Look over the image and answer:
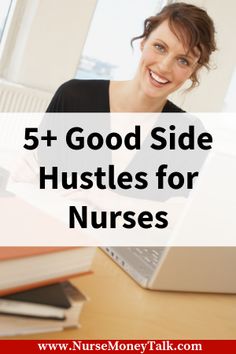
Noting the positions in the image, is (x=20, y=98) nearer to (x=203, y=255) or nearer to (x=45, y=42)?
(x=45, y=42)

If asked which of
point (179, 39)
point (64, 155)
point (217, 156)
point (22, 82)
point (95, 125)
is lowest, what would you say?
point (217, 156)

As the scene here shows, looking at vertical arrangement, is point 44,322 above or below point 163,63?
below

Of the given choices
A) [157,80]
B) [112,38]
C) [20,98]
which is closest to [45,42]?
[20,98]

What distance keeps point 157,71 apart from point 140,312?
108cm

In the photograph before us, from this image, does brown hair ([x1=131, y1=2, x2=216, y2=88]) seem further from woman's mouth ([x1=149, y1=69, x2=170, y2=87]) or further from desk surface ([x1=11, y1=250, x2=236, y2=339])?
desk surface ([x1=11, y1=250, x2=236, y2=339])

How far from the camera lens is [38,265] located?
0.54 metres

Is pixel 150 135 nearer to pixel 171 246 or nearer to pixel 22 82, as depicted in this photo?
pixel 171 246

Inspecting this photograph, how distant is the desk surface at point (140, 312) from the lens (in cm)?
60

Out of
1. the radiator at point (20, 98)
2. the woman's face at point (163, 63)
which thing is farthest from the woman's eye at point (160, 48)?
the radiator at point (20, 98)

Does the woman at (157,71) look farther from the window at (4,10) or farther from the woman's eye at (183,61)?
the window at (4,10)

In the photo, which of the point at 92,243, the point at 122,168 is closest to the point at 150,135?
the point at 122,168

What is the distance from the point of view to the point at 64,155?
1.75 meters

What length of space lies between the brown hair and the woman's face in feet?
0.07

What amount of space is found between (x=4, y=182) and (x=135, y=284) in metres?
0.30
